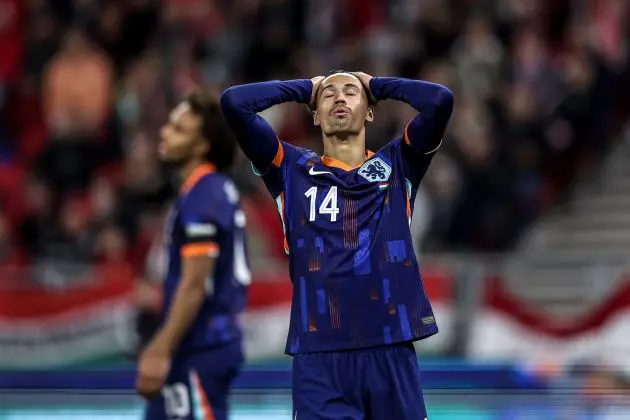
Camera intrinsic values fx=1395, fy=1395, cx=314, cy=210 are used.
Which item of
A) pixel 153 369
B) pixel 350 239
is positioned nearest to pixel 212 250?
pixel 153 369

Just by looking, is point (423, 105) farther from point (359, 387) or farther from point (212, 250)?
point (212, 250)

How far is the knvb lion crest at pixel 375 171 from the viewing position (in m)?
5.44

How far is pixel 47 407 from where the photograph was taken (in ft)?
27.9

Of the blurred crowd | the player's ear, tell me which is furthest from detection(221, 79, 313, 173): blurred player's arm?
the blurred crowd

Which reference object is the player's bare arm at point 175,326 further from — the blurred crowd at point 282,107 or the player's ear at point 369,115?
the blurred crowd at point 282,107

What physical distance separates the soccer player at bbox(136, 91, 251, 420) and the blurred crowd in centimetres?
466

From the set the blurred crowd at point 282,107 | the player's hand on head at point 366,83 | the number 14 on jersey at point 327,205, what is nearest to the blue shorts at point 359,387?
the number 14 on jersey at point 327,205

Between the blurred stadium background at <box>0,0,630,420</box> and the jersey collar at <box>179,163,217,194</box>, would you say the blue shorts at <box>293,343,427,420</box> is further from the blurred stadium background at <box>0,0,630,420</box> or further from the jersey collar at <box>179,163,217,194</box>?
the blurred stadium background at <box>0,0,630,420</box>

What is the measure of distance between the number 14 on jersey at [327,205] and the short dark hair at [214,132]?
1564 mm

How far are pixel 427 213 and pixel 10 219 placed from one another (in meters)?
3.97

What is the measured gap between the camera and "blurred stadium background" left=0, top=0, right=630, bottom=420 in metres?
10.6

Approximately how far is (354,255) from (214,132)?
5.98ft

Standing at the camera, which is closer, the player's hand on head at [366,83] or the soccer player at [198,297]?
the player's hand on head at [366,83]

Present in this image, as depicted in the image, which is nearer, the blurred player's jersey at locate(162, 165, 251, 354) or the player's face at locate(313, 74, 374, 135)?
the player's face at locate(313, 74, 374, 135)
